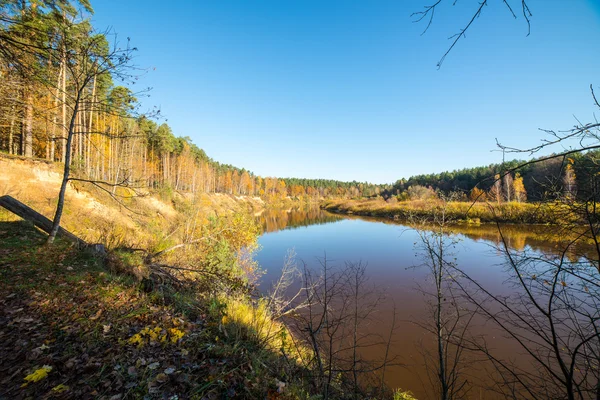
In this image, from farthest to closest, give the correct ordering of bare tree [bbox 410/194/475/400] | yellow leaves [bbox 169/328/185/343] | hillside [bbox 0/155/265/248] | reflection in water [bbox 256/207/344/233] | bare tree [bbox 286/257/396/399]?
1. reflection in water [bbox 256/207/344/233]
2. hillside [bbox 0/155/265/248]
3. bare tree [bbox 410/194/475/400]
4. bare tree [bbox 286/257/396/399]
5. yellow leaves [bbox 169/328/185/343]

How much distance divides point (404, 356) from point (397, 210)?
37.2 m

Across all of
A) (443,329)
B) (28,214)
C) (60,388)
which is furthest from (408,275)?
(28,214)

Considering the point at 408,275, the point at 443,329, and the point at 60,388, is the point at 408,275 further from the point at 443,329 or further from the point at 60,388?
the point at 60,388

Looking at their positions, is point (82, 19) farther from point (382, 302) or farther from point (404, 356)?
point (382, 302)

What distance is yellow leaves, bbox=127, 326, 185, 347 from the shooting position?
3242mm

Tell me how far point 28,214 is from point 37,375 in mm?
7137

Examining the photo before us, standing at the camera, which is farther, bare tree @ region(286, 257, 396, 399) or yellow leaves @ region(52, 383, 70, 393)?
bare tree @ region(286, 257, 396, 399)

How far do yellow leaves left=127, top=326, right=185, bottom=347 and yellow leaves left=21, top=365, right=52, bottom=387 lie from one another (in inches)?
30.8

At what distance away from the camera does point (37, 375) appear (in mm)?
2477

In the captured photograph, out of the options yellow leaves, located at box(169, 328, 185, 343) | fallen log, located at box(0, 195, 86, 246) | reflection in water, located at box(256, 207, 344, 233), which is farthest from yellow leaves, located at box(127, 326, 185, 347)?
reflection in water, located at box(256, 207, 344, 233)

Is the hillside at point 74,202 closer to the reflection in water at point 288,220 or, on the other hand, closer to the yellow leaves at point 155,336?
the yellow leaves at point 155,336

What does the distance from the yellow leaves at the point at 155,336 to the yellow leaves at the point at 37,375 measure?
0.78 meters

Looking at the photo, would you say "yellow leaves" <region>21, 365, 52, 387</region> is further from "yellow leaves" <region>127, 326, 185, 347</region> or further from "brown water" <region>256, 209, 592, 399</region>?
"brown water" <region>256, 209, 592, 399</region>

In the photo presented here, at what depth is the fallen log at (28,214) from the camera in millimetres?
6673
